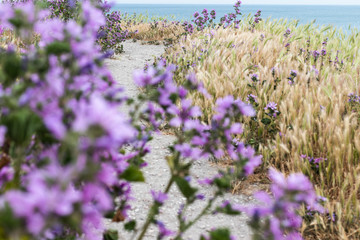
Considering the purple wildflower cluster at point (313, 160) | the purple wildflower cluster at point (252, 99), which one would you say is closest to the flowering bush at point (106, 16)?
the purple wildflower cluster at point (252, 99)

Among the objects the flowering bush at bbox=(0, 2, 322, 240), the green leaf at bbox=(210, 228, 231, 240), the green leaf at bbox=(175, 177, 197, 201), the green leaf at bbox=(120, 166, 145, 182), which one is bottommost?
the green leaf at bbox=(210, 228, 231, 240)

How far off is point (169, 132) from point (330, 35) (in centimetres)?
578

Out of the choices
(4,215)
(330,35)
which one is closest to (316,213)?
(4,215)

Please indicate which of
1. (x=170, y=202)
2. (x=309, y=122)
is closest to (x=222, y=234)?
(x=170, y=202)

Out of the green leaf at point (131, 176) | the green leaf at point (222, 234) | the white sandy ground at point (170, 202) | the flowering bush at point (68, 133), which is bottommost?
the white sandy ground at point (170, 202)

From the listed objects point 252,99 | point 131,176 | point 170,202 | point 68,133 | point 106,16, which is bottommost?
point 170,202

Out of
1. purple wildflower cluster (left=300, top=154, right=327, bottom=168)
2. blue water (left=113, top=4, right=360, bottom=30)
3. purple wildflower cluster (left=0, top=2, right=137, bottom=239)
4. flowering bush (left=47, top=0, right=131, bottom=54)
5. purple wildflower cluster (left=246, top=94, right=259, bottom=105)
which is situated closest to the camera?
purple wildflower cluster (left=0, top=2, right=137, bottom=239)

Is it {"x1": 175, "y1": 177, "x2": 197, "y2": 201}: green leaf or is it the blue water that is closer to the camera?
{"x1": 175, "y1": 177, "x2": 197, "y2": 201}: green leaf

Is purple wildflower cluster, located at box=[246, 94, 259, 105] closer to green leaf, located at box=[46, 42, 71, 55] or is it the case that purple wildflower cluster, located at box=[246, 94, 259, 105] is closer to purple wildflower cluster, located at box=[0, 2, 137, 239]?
purple wildflower cluster, located at box=[0, 2, 137, 239]

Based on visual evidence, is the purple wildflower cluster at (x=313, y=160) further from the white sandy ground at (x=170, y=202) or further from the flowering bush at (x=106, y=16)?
the flowering bush at (x=106, y=16)

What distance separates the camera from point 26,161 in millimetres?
1013

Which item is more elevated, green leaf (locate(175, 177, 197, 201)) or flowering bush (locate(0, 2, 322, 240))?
flowering bush (locate(0, 2, 322, 240))

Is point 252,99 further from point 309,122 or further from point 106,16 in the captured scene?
point 106,16

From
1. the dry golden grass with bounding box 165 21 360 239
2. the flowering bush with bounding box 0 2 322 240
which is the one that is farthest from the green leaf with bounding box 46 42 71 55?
the dry golden grass with bounding box 165 21 360 239
